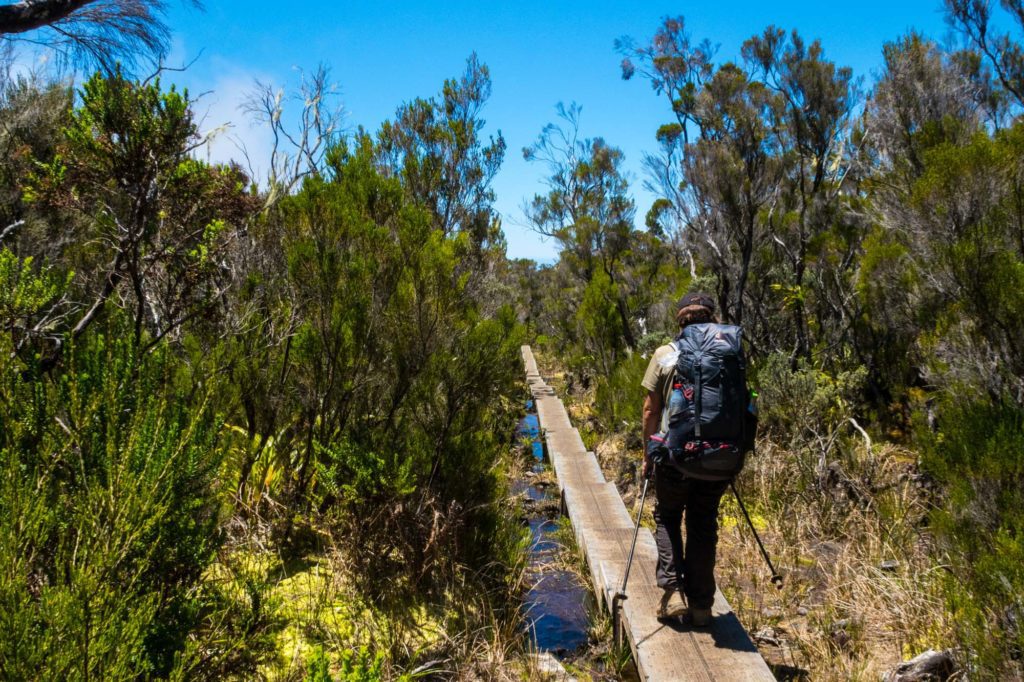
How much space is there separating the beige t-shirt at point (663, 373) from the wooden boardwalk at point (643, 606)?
1.09m

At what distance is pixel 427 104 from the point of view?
519 inches

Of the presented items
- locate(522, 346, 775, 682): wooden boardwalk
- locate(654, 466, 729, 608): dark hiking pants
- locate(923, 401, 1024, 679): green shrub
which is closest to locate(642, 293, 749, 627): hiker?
locate(654, 466, 729, 608): dark hiking pants

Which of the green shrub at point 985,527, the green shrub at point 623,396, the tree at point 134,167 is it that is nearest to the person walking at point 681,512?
the green shrub at point 985,527

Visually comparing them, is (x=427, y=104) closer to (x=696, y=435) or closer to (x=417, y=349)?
(x=417, y=349)

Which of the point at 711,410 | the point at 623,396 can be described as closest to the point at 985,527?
the point at 711,410

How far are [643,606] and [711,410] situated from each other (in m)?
1.37

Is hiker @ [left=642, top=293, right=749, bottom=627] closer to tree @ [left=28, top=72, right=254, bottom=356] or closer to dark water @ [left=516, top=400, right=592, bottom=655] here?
dark water @ [left=516, top=400, right=592, bottom=655]

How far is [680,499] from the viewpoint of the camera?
3.11m

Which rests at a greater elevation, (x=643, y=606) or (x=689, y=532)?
(x=689, y=532)

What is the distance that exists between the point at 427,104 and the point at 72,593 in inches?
502

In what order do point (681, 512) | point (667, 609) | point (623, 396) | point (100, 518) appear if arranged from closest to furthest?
point (100, 518) < point (681, 512) < point (667, 609) < point (623, 396)

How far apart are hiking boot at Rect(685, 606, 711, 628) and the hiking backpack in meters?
0.80

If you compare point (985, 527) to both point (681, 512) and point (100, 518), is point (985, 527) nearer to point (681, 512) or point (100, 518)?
point (681, 512)

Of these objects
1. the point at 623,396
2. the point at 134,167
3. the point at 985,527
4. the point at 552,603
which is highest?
the point at 134,167
